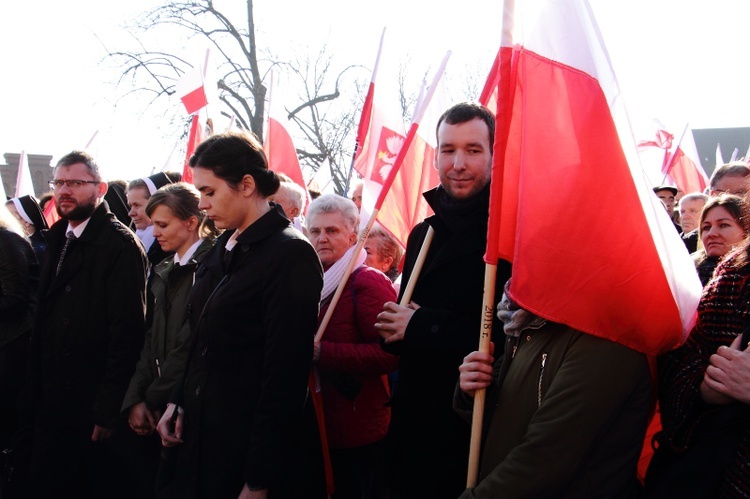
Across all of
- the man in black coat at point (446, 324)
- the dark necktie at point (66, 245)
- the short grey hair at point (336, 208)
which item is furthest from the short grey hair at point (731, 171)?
the dark necktie at point (66, 245)

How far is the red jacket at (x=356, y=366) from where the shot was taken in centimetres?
309

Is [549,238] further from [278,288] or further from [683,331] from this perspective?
[278,288]

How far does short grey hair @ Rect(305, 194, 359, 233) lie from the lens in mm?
3543

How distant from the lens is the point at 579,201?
1.79 metres

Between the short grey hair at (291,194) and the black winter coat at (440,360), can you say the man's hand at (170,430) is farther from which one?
the short grey hair at (291,194)

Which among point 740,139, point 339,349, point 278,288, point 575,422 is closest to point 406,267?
point 339,349

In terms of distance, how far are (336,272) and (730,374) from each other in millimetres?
2181

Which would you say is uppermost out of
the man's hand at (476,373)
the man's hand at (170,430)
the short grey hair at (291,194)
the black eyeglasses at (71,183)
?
the black eyeglasses at (71,183)

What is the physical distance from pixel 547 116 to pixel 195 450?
1.79 metres

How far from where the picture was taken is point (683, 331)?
1798mm

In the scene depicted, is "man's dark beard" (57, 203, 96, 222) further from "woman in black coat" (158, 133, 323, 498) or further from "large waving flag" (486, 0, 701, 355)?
"large waving flag" (486, 0, 701, 355)

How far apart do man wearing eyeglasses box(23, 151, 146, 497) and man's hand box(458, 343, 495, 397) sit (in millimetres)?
2253

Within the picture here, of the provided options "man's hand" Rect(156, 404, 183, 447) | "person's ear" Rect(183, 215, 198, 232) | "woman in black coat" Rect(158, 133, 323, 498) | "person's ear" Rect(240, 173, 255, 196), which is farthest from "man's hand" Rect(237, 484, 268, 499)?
"person's ear" Rect(183, 215, 198, 232)

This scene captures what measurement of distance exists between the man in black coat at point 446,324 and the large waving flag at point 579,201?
49 cm
